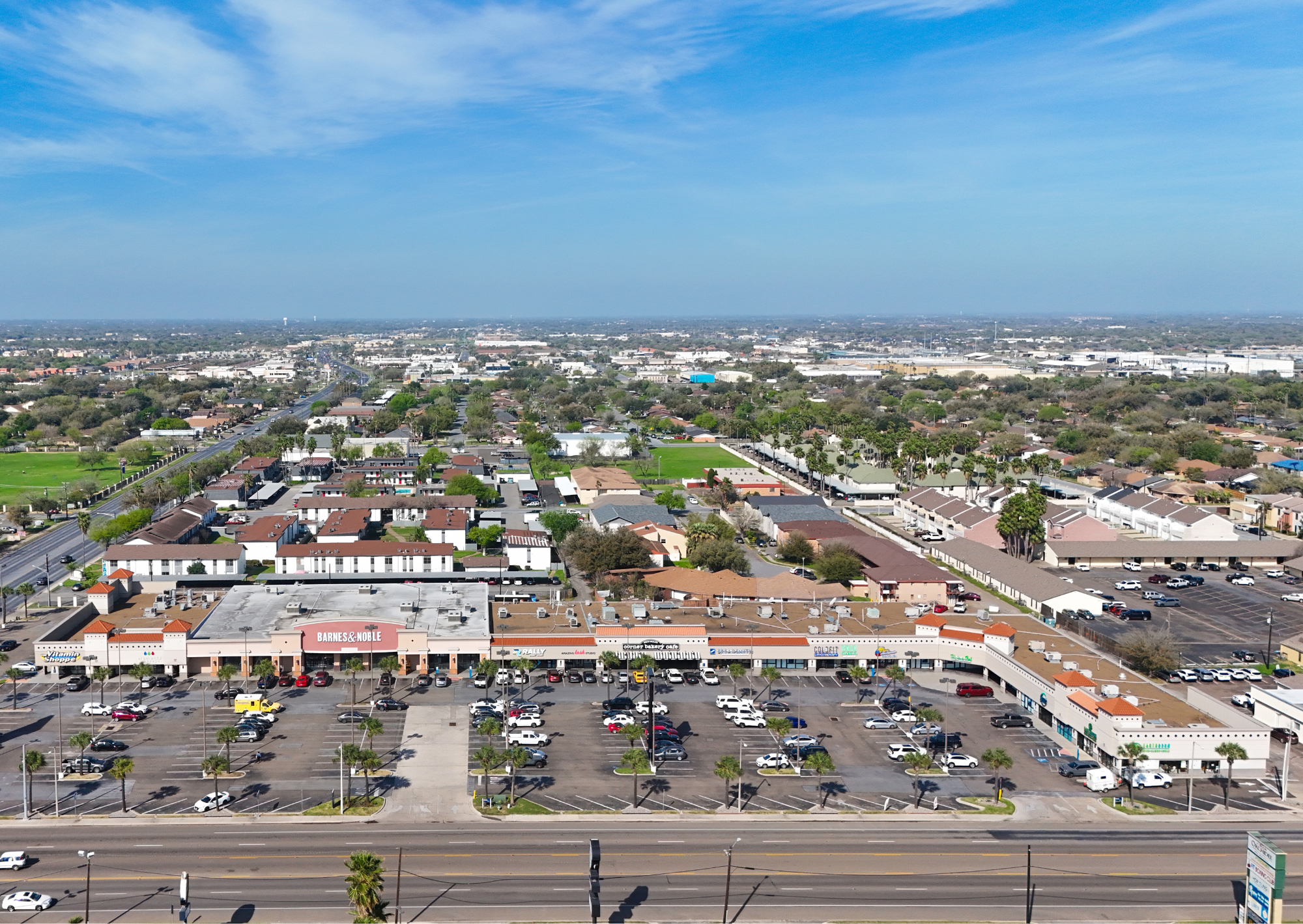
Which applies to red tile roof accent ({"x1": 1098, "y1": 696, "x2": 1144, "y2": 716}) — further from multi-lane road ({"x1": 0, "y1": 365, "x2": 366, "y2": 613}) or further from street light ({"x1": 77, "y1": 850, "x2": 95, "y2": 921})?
multi-lane road ({"x1": 0, "y1": 365, "x2": 366, "y2": 613})

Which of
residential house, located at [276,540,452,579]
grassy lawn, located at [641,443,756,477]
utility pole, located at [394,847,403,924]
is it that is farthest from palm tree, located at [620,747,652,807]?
grassy lawn, located at [641,443,756,477]

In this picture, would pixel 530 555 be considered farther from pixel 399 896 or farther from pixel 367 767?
pixel 399 896

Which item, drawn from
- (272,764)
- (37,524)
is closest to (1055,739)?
(272,764)

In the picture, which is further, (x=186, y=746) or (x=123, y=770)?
(x=186, y=746)

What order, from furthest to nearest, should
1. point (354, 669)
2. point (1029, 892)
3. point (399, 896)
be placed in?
1. point (354, 669)
2. point (1029, 892)
3. point (399, 896)

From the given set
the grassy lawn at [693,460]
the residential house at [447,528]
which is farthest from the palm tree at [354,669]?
the grassy lawn at [693,460]

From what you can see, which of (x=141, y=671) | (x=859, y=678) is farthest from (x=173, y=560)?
(x=859, y=678)

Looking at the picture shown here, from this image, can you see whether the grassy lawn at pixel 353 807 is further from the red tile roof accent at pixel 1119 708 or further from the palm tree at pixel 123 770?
the red tile roof accent at pixel 1119 708
